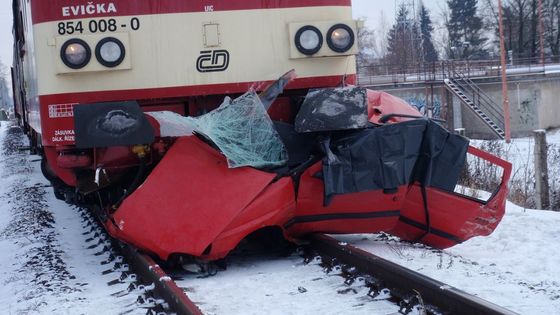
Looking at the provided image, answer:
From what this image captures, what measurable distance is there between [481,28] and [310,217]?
238 feet

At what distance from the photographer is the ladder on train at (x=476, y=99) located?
4009 centimetres

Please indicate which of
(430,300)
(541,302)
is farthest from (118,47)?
(541,302)

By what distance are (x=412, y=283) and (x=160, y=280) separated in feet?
5.06

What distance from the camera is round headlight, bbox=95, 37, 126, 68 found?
5.56 meters

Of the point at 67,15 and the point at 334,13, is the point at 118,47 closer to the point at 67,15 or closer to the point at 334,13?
the point at 67,15

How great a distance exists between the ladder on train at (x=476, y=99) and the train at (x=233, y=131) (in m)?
34.5

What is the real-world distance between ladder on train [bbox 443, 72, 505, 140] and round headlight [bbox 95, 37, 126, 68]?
3534 centimetres

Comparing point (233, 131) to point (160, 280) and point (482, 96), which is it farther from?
point (482, 96)

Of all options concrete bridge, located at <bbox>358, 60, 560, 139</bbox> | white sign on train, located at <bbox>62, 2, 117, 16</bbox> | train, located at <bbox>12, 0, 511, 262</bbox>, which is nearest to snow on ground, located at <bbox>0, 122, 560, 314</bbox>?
train, located at <bbox>12, 0, 511, 262</bbox>

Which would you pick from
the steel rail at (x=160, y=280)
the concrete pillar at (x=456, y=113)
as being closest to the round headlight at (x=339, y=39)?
the steel rail at (x=160, y=280)

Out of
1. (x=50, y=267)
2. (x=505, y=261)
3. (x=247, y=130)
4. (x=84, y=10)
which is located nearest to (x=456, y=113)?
(x=505, y=261)

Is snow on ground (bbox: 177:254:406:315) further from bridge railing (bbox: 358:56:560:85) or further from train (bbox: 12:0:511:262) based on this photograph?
bridge railing (bbox: 358:56:560:85)

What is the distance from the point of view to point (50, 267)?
595cm

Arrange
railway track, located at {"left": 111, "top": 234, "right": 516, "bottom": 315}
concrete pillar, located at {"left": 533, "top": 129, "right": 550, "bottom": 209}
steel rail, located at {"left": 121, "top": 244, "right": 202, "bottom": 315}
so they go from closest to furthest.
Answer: railway track, located at {"left": 111, "top": 234, "right": 516, "bottom": 315}, steel rail, located at {"left": 121, "top": 244, "right": 202, "bottom": 315}, concrete pillar, located at {"left": 533, "top": 129, "right": 550, "bottom": 209}
